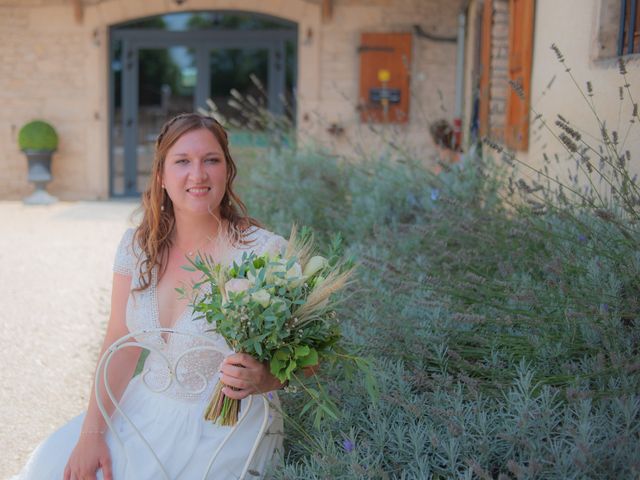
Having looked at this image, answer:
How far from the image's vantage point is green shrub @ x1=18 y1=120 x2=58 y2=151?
469 inches

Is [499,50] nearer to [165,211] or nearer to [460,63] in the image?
[460,63]

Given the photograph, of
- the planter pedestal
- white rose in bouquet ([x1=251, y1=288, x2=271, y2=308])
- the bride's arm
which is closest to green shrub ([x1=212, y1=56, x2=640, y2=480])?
white rose in bouquet ([x1=251, y1=288, x2=271, y2=308])

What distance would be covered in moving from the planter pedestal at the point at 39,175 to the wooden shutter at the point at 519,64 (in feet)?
24.6

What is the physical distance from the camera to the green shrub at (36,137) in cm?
1191

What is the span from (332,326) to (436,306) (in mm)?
956

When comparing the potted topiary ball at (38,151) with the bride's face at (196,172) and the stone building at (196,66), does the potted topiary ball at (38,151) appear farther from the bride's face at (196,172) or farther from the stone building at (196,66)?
the bride's face at (196,172)

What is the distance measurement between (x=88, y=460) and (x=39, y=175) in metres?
10.6

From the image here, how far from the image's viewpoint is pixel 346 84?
1184 cm

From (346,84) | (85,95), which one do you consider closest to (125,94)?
(85,95)

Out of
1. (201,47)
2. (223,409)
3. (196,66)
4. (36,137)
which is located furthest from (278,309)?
(196,66)

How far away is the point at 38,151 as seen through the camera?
12.0m

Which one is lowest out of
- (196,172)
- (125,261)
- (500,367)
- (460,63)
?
(500,367)

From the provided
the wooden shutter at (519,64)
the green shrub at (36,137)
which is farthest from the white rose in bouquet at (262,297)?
the green shrub at (36,137)

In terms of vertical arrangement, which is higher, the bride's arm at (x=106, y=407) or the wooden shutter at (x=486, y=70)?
the wooden shutter at (x=486, y=70)
